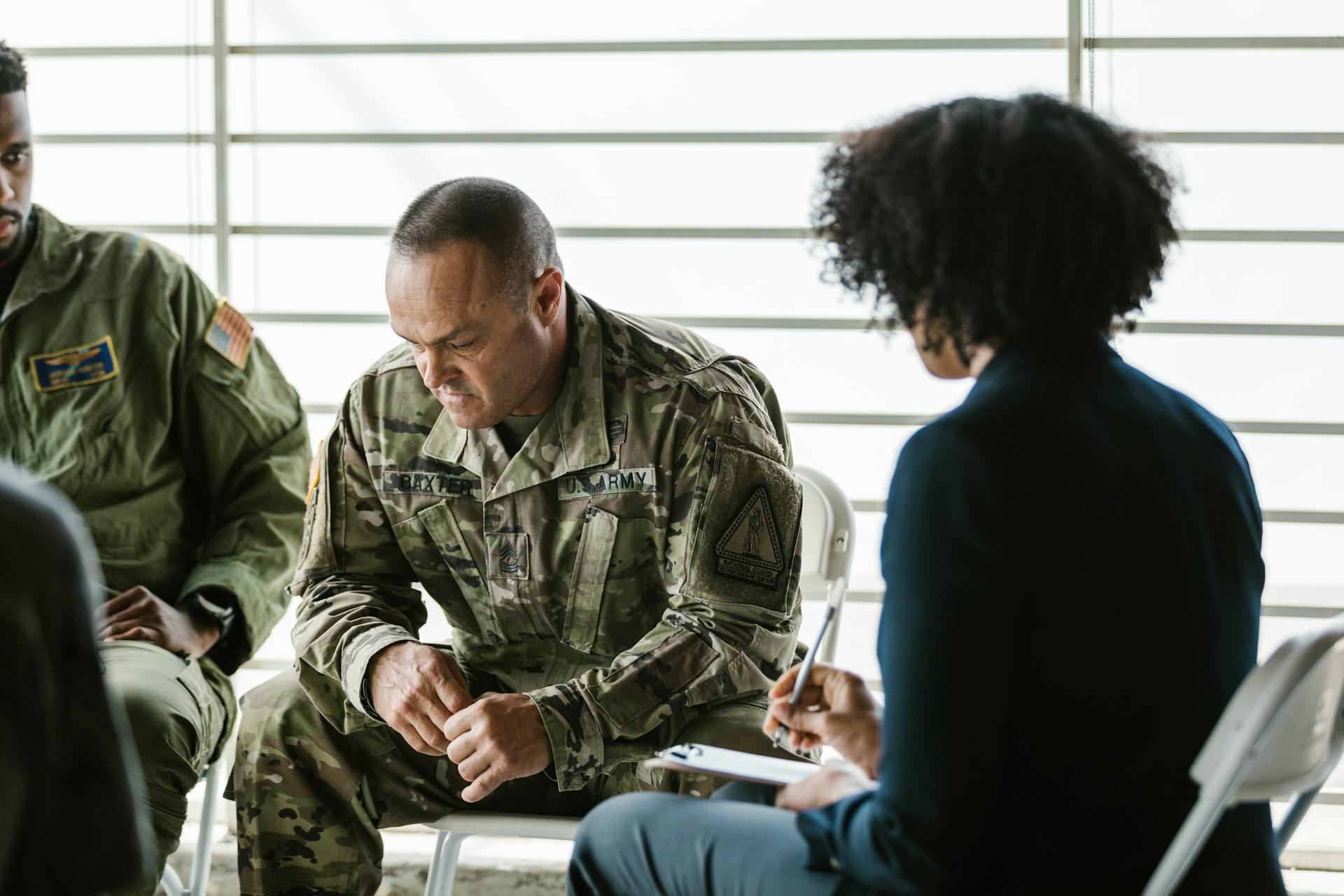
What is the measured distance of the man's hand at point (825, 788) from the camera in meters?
1.37

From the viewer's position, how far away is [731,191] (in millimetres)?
3277

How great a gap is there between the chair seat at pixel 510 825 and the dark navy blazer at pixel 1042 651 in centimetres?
82

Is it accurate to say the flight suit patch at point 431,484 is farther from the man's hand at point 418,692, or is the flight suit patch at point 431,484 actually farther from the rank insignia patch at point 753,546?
the rank insignia patch at point 753,546

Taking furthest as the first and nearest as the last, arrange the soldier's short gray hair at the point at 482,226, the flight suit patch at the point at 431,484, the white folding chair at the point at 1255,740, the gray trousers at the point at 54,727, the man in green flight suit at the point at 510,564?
the flight suit patch at the point at 431,484 < the soldier's short gray hair at the point at 482,226 < the man in green flight suit at the point at 510,564 < the white folding chair at the point at 1255,740 < the gray trousers at the point at 54,727

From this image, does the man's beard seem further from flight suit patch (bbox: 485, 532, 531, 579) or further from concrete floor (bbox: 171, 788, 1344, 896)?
concrete floor (bbox: 171, 788, 1344, 896)

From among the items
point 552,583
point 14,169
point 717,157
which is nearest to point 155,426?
point 14,169

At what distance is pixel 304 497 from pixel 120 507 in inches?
14.2

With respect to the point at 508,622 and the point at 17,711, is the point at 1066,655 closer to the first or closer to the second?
the point at 17,711

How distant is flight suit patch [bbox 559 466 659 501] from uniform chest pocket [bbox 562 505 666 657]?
0.04m

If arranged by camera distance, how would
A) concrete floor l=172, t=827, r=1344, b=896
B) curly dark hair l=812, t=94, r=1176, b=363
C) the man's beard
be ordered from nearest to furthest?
curly dark hair l=812, t=94, r=1176, b=363
the man's beard
concrete floor l=172, t=827, r=1344, b=896

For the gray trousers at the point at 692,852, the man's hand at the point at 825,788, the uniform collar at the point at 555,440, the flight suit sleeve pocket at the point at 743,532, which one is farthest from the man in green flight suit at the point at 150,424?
the man's hand at the point at 825,788

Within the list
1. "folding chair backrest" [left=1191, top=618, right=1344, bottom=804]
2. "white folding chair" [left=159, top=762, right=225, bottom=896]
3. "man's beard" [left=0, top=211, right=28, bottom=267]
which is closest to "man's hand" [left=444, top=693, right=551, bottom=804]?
"white folding chair" [left=159, top=762, right=225, bottom=896]

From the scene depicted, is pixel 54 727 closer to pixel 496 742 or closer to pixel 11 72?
pixel 496 742

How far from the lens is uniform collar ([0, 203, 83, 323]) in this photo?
2.55 metres
